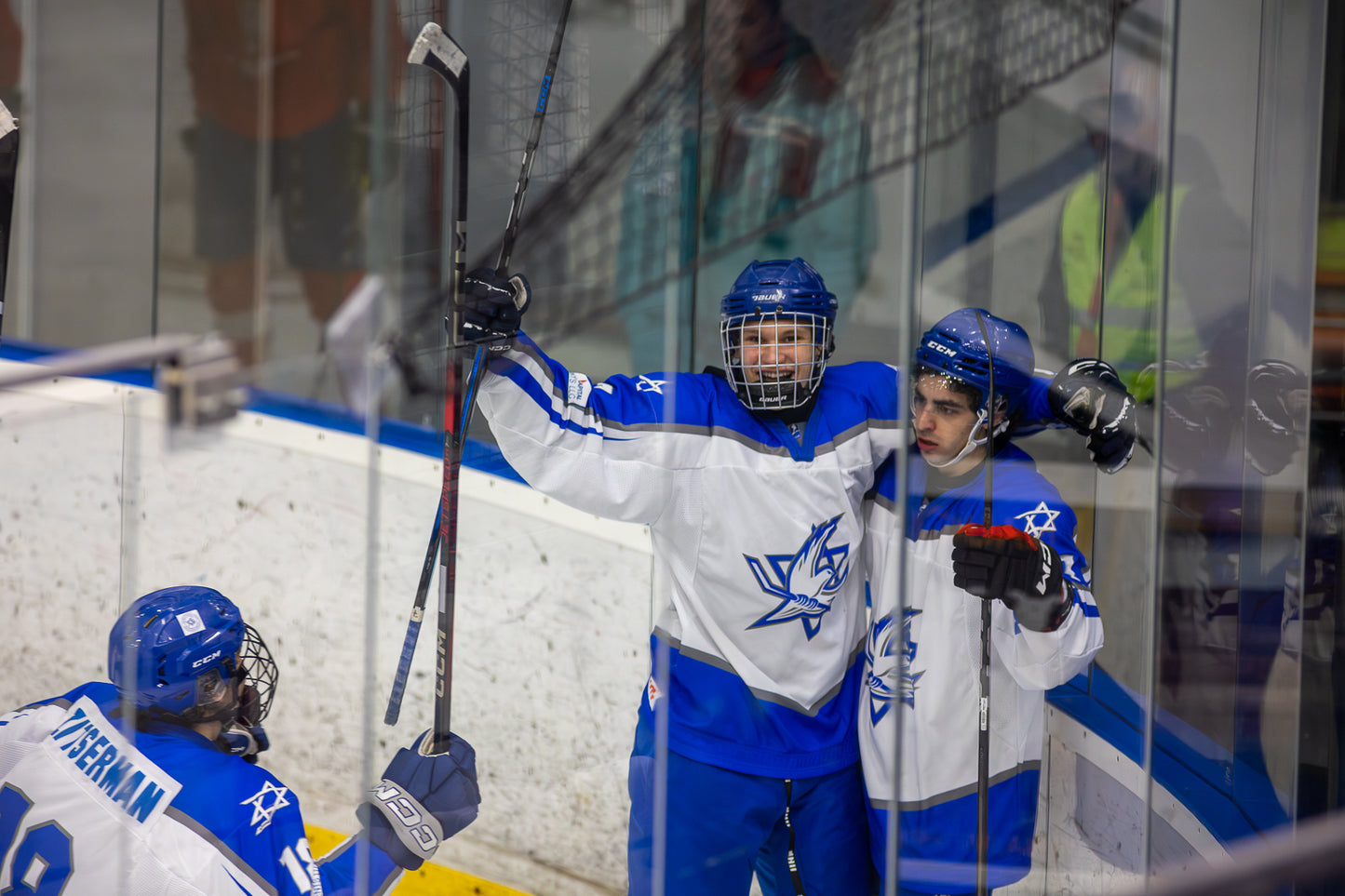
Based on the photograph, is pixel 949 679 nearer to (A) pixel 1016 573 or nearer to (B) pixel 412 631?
(A) pixel 1016 573

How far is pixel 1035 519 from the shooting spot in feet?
4.72

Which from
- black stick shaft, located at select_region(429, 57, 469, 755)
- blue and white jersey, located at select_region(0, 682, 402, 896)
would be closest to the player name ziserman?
blue and white jersey, located at select_region(0, 682, 402, 896)

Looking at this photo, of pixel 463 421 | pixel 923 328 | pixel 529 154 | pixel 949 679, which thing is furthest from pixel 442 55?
pixel 949 679

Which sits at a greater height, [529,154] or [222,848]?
[529,154]

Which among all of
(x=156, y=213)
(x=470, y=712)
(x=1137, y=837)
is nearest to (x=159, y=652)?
(x=470, y=712)

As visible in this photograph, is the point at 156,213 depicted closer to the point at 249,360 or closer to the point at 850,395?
the point at 249,360

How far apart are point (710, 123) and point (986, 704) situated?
1.01 metres

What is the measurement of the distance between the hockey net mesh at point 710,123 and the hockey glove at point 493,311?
112mm

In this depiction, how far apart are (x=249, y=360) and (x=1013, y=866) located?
1.68 m

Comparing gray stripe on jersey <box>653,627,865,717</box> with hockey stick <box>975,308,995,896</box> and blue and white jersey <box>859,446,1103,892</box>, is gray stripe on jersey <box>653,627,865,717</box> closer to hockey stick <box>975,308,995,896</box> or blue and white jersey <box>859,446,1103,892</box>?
blue and white jersey <box>859,446,1103,892</box>

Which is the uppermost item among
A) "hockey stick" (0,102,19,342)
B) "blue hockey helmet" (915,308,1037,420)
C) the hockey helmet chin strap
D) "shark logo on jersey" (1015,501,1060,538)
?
"hockey stick" (0,102,19,342)

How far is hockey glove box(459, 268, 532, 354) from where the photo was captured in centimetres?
140

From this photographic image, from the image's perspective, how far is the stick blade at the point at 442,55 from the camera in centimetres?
152

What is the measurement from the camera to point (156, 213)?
2961 millimetres
